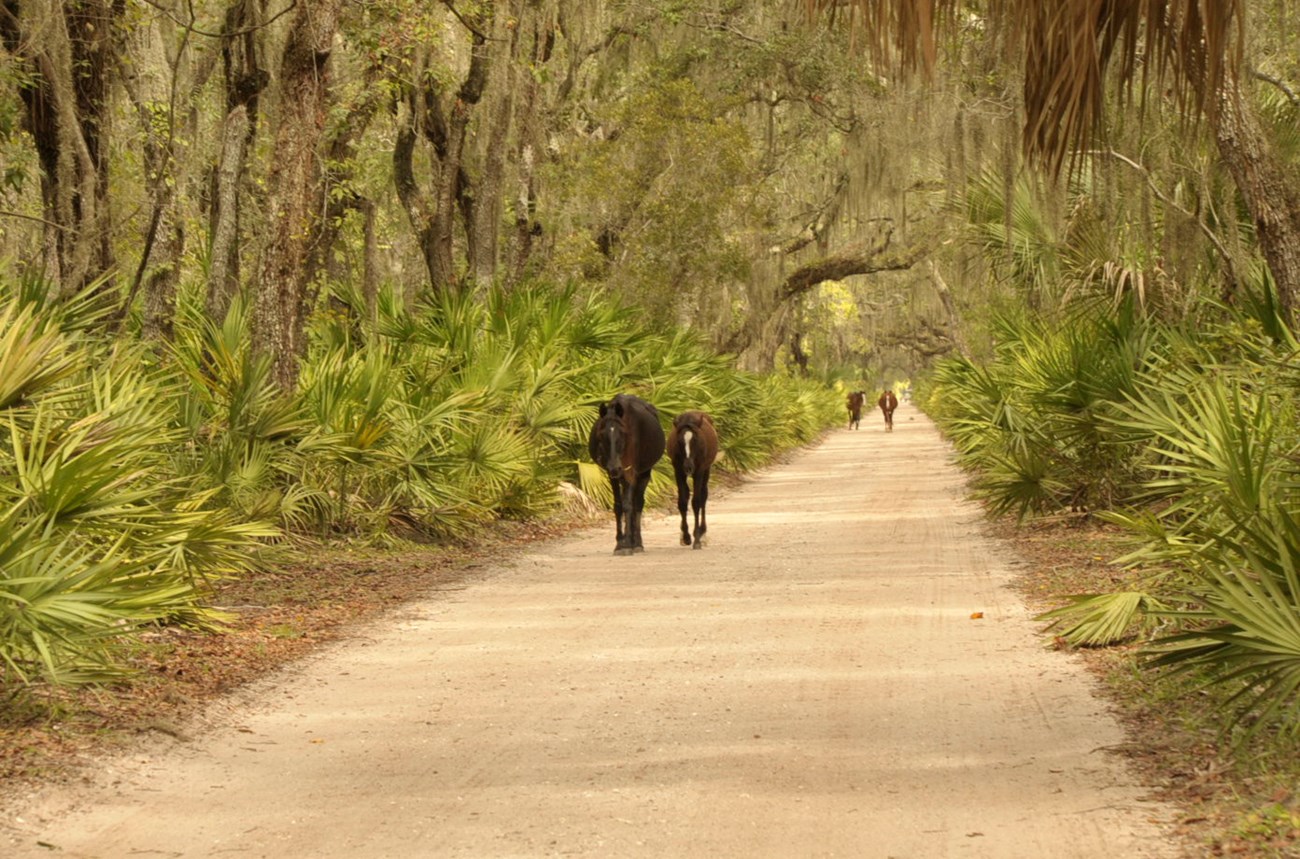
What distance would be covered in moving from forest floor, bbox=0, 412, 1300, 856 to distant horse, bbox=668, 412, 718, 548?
0.70 metres

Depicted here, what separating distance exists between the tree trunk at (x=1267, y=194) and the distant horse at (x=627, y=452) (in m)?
6.00

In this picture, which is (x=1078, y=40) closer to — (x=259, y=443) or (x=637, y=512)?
(x=259, y=443)

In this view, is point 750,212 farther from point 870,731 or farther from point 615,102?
point 870,731

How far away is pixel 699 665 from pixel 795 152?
2989cm

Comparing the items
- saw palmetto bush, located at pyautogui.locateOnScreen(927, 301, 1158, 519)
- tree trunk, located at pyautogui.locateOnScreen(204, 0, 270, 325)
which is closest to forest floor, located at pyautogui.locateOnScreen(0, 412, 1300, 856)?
saw palmetto bush, located at pyautogui.locateOnScreen(927, 301, 1158, 519)

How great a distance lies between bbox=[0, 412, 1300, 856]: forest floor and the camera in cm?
594

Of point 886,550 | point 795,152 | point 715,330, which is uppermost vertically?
point 795,152

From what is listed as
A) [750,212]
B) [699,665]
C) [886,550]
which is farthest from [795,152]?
[699,665]

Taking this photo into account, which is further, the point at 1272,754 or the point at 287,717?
the point at 287,717

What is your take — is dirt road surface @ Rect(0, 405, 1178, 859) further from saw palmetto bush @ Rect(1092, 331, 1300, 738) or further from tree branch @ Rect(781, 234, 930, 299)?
tree branch @ Rect(781, 234, 930, 299)

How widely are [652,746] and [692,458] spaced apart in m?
10.2

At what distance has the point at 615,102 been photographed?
33.9 m

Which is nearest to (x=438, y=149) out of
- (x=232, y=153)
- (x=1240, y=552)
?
(x=232, y=153)

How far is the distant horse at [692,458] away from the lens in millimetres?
17359
